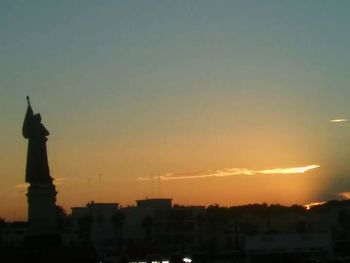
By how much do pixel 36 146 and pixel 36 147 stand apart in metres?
0.07

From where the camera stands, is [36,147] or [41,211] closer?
[41,211]

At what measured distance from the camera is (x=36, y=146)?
59.8 m

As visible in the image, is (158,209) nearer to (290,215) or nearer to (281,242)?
(290,215)

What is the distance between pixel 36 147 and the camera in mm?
59781

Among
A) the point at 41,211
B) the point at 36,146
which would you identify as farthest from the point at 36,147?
the point at 41,211

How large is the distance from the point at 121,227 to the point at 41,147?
7382cm

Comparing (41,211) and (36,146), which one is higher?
(36,146)

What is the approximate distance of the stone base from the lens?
57562 millimetres

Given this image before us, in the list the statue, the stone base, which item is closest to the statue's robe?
the statue

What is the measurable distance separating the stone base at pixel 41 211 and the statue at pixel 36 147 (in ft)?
2.43

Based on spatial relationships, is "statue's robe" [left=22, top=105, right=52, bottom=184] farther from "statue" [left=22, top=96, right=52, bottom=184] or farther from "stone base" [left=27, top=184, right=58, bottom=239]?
"stone base" [left=27, top=184, right=58, bottom=239]

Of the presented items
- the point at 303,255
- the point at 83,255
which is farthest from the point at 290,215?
the point at 83,255

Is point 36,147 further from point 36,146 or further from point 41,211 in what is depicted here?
point 41,211

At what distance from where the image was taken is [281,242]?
79500 mm
